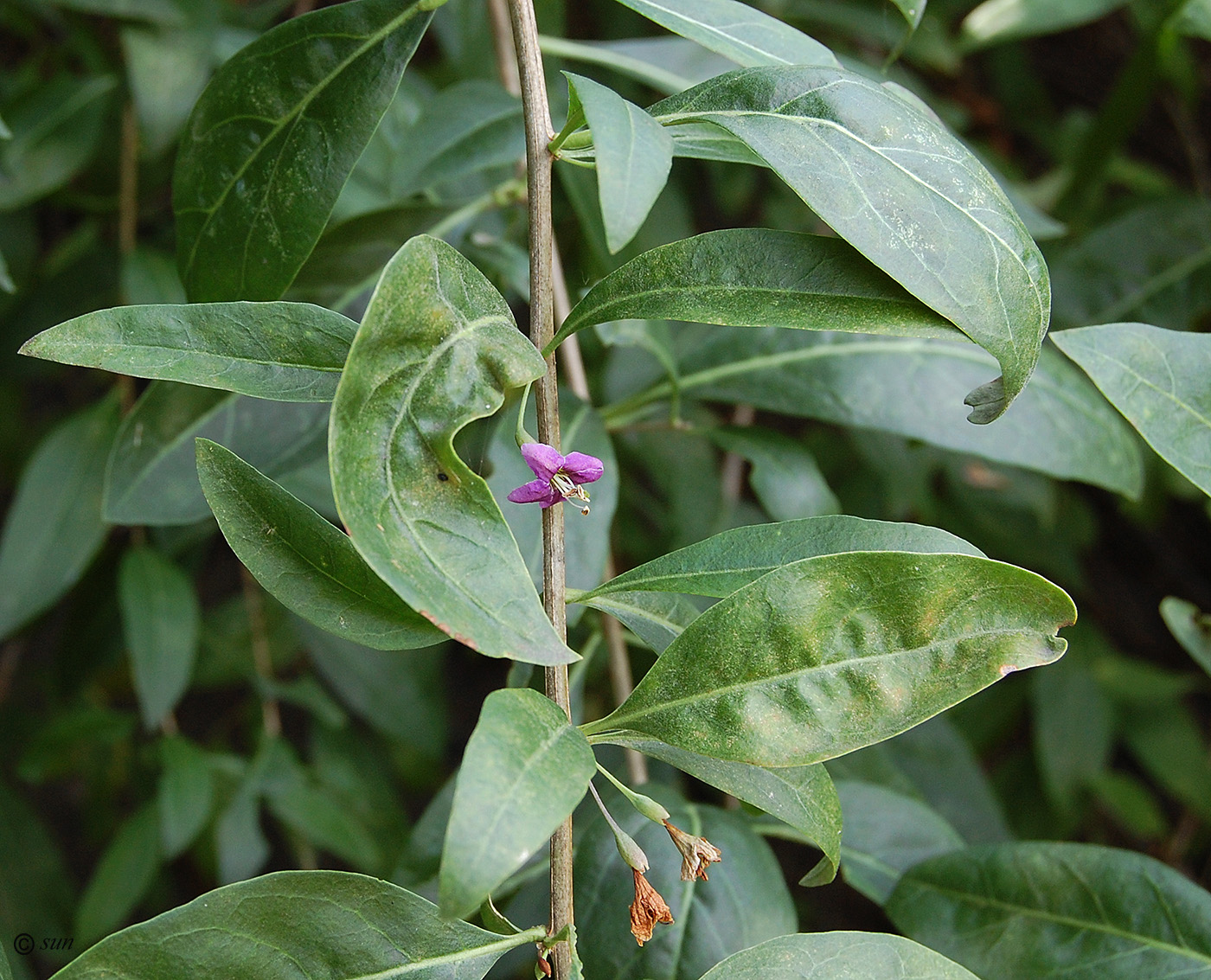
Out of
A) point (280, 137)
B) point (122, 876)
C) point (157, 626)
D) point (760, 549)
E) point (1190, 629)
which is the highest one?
point (280, 137)

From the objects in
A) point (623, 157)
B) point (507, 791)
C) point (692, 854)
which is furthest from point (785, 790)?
point (623, 157)

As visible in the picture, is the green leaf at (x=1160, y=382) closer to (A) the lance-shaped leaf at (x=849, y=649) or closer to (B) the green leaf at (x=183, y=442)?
(A) the lance-shaped leaf at (x=849, y=649)

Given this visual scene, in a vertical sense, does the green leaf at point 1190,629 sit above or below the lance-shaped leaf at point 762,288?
below

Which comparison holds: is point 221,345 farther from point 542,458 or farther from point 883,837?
point 883,837

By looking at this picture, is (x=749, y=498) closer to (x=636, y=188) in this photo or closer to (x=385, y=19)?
(x=385, y=19)

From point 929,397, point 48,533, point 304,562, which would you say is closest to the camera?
point 304,562

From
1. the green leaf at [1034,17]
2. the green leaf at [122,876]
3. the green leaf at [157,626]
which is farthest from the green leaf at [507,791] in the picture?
the green leaf at [1034,17]
